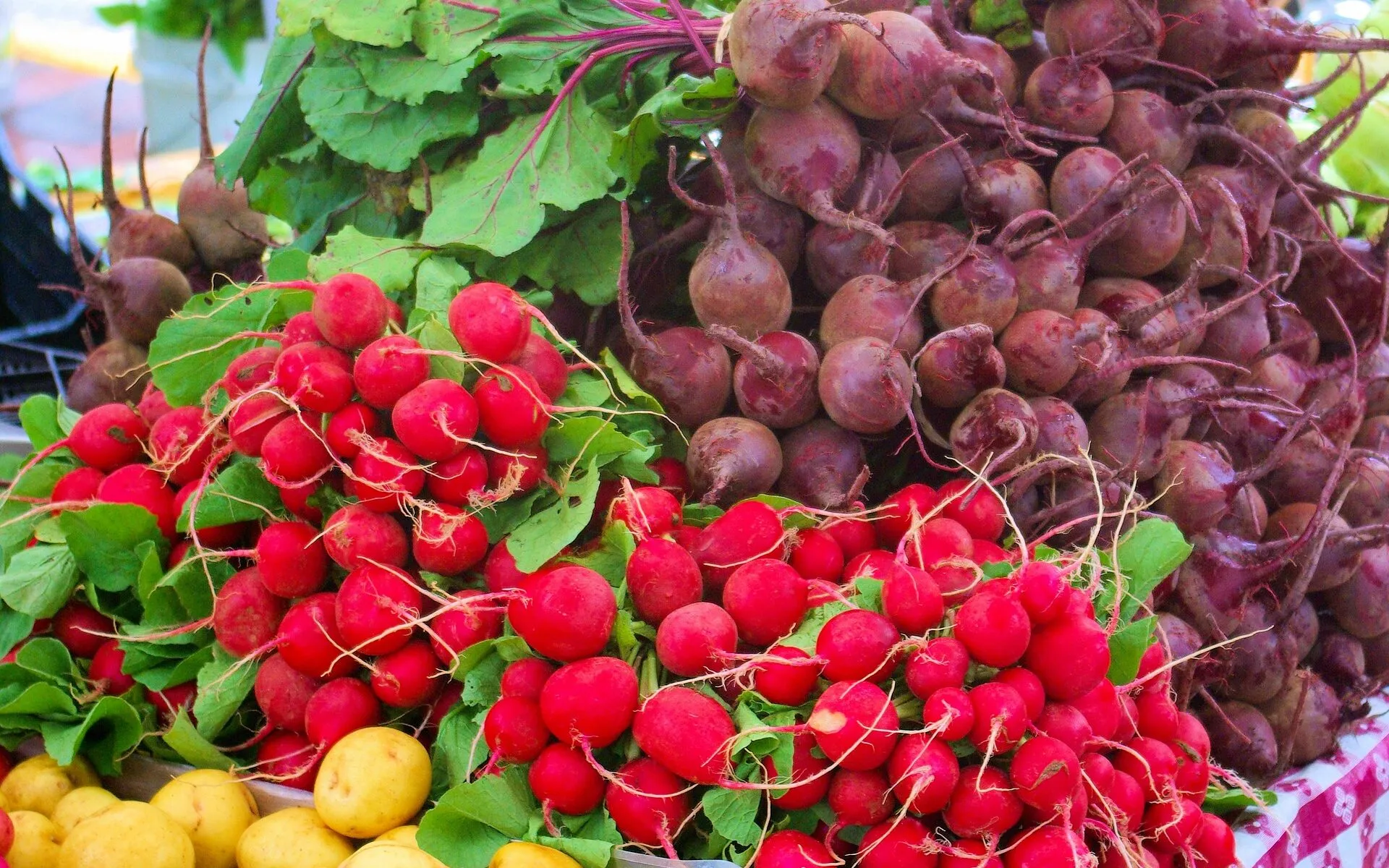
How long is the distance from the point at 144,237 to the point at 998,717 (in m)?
2.58

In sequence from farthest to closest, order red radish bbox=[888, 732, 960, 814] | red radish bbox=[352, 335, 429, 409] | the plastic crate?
1. the plastic crate
2. red radish bbox=[352, 335, 429, 409]
3. red radish bbox=[888, 732, 960, 814]

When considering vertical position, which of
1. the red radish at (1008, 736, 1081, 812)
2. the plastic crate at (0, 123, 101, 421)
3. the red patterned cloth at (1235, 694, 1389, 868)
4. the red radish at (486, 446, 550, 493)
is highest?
the red radish at (486, 446, 550, 493)

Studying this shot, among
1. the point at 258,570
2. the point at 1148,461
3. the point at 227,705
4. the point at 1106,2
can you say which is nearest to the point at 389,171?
the point at 258,570

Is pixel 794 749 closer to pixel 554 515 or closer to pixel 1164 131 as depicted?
pixel 554 515

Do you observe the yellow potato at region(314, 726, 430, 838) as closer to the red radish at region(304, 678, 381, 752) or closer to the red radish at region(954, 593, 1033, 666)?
the red radish at region(304, 678, 381, 752)

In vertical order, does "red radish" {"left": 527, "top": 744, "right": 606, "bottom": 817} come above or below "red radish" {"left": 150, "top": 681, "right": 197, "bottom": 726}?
above

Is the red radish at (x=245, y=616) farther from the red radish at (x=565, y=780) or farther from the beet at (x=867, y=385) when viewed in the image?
the beet at (x=867, y=385)

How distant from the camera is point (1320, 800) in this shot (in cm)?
183

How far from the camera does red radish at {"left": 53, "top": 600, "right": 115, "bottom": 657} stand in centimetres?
179

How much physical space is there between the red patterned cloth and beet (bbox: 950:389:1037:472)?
72cm

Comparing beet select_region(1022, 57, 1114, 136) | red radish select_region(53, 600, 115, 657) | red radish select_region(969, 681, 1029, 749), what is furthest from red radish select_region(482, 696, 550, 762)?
beet select_region(1022, 57, 1114, 136)

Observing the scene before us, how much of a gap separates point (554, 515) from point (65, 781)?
2.97 feet

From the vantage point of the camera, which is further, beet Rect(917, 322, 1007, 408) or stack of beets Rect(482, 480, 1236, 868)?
beet Rect(917, 322, 1007, 408)

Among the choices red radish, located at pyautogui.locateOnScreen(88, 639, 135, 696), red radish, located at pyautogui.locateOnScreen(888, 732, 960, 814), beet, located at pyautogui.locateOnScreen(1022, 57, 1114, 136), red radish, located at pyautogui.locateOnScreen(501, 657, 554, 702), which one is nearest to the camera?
red radish, located at pyautogui.locateOnScreen(888, 732, 960, 814)
